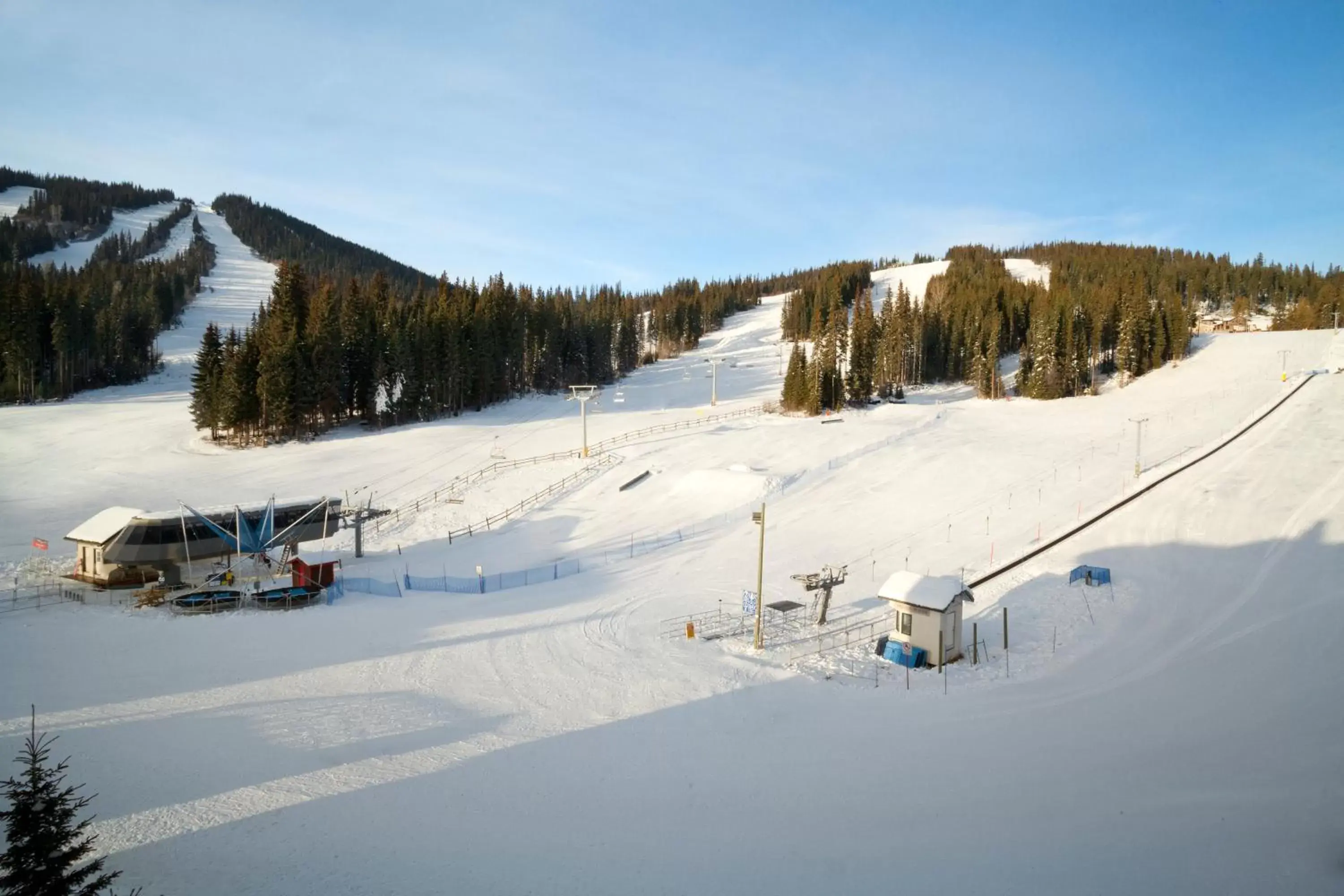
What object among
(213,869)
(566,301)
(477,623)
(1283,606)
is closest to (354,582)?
(477,623)

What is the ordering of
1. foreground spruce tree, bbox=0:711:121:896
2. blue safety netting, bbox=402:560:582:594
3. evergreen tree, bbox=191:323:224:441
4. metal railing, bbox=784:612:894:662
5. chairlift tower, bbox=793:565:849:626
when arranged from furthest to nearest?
evergreen tree, bbox=191:323:224:441
blue safety netting, bbox=402:560:582:594
chairlift tower, bbox=793:565:849:626
metal railing, bbox=784:612:894:662
foreground spruce tree, bbox=0:711:121:896

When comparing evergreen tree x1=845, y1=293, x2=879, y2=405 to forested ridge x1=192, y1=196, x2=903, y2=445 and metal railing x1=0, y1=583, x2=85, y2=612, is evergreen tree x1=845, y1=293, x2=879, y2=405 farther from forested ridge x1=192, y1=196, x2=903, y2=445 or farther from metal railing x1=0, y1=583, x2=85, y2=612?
metal railing x1=0, y1=583, x2=85, y2=612

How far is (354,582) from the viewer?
26.5m

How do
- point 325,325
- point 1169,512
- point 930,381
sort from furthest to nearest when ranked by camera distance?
point 930,381 → point 325,325 → point 1169,512

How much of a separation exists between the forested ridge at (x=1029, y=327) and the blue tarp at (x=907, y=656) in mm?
46405

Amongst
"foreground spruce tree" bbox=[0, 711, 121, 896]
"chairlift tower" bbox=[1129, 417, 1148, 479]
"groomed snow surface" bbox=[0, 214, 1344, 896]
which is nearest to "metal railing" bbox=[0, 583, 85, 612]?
"groomed snow surface" bbox=[0, 214, 1344, 896]

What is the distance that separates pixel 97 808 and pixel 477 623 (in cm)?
1154

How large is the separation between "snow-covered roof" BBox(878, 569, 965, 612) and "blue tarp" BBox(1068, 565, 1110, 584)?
8411 millimetres

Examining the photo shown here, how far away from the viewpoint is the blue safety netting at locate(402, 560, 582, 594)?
26906 mm

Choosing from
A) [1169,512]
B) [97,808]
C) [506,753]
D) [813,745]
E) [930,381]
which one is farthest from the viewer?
[930,381]

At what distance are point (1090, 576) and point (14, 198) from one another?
25676cm

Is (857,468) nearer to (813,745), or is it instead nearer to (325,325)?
(813,745)

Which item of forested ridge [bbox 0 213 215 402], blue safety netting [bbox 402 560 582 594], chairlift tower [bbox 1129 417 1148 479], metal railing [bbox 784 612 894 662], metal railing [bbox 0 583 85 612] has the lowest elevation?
metal railing [bbox 784 612 894 662]

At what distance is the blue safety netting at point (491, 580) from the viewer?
1059 inches
